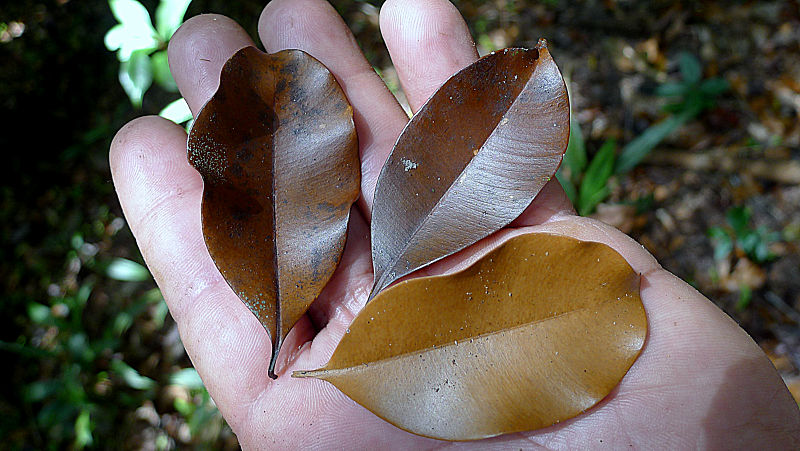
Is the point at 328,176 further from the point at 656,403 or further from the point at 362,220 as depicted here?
the point at 656,403

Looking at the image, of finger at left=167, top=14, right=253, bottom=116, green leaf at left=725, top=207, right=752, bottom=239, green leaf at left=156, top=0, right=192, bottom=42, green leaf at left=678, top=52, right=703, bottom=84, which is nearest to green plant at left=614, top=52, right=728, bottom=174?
green leaf at left=678, top=52, right=703, bottom=84

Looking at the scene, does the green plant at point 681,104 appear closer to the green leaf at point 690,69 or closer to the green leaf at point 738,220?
the green leaf at point 690,69

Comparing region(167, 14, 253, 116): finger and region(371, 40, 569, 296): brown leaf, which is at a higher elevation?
region(167, 14, 253, 116): finger

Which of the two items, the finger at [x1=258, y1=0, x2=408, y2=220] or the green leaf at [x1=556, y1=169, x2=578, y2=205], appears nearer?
the finger at [x1=258, y1=0, x2=408, y2=220]

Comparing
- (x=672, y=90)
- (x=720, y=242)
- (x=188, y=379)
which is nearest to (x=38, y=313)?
(x=188, y=379)

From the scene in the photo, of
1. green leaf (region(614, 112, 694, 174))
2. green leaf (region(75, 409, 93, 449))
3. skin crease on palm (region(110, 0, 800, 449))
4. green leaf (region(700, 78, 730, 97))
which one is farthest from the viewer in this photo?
green leaf (region(700, 78, 730, 97))

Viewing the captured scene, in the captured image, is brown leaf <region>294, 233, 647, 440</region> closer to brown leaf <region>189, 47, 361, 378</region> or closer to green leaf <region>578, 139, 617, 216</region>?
brown leaf <region>189, 47, 361, 378</region>

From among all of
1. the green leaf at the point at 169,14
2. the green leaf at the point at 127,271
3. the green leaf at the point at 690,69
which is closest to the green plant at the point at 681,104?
the green leaf at the point at 690,69

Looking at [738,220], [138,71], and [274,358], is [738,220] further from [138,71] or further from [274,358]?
[138,71]
